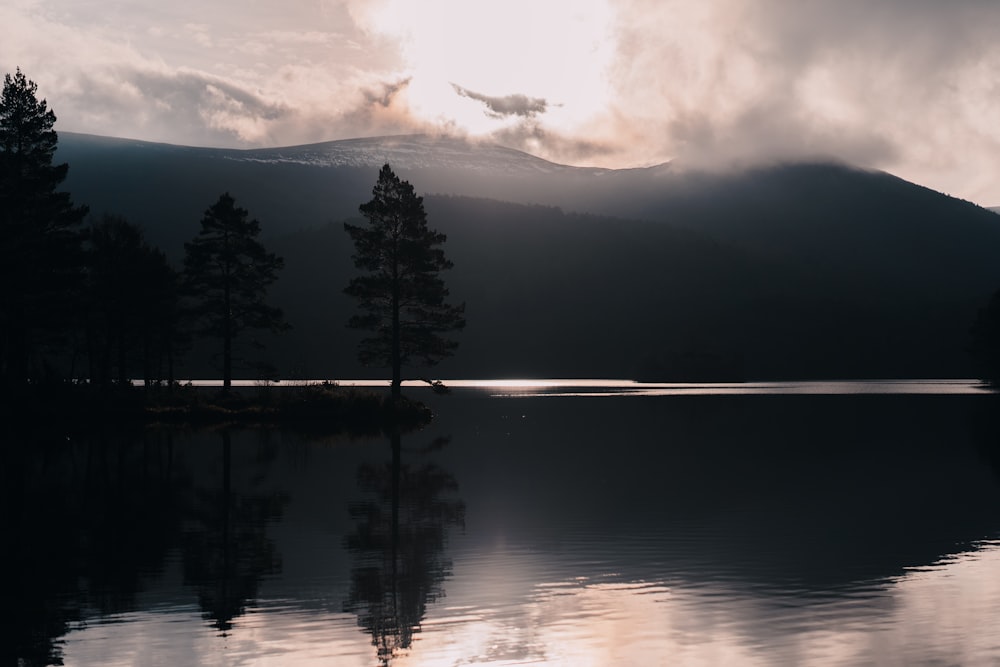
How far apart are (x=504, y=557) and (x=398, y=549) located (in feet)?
8.76

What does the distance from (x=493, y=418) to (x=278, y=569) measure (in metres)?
61.8

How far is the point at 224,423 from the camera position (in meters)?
76.4

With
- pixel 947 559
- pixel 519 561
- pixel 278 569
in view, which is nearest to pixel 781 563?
pixel 947 559

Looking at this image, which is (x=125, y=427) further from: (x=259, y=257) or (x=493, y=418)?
(x=493, y=418)

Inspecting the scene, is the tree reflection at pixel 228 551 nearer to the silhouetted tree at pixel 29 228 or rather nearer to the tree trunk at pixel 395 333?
the silhouetted tree at pixel 29 228

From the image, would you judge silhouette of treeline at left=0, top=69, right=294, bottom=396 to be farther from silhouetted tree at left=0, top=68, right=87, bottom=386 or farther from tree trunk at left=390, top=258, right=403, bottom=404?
tree trunk at left=390, top=258, right=403, bottom=404

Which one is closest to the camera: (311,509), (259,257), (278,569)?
(278,569)

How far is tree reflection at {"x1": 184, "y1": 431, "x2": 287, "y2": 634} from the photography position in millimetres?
20953

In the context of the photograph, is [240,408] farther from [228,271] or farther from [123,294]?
[123,294]

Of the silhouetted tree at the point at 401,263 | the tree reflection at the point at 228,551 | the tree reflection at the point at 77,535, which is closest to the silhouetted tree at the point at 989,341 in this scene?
the silhouetted tree at the point at 401,263

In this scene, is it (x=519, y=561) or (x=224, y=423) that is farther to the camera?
(x=224, y=423)

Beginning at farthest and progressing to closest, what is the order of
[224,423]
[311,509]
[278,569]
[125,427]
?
[224,423]
[125,427]
[311,509]
[278,569]

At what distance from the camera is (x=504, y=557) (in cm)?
2522

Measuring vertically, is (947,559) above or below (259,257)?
below
